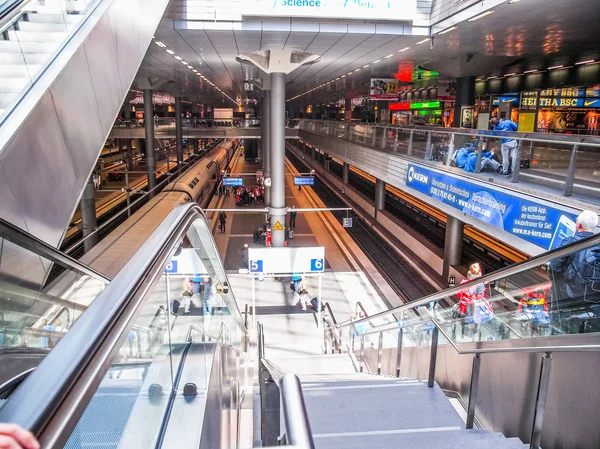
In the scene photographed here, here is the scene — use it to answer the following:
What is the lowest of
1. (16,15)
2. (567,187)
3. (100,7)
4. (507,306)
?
(507,306)

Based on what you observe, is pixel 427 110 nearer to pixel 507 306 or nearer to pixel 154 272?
pixel 507 306

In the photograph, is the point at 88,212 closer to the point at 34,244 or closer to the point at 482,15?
the point at 482,15

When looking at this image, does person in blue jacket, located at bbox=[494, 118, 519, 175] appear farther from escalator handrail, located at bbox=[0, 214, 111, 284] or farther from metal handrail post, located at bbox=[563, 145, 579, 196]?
escalator handrail, located at bbox=[0, 214, 111, 284]

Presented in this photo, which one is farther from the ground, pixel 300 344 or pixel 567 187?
pixel 567 187

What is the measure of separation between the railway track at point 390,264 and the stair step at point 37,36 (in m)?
12.6

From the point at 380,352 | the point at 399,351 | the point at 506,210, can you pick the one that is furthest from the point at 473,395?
the point at 506,210

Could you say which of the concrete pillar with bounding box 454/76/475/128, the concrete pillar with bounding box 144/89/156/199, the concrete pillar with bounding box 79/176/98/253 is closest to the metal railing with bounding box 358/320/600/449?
the concrete pillar with bounding box 79/176/98/253

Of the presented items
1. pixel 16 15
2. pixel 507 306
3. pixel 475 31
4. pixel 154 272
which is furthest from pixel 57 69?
pixel 475 31

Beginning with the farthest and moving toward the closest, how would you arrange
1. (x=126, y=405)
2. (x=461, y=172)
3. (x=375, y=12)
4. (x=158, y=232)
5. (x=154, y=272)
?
1. (x=375, y=12)
2. (x=461, y=172)
3. (x=158, y=232)
4. (x=154, y=272)
5. (x=126, y=405)

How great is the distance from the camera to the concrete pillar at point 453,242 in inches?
631

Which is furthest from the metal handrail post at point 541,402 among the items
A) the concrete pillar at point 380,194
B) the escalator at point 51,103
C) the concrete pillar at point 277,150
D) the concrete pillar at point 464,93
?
the concrete pillar at point 380,194

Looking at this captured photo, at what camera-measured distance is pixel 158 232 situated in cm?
203

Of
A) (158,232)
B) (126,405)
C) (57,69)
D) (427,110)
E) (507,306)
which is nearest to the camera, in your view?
(126,405)

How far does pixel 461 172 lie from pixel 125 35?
6832 mm
